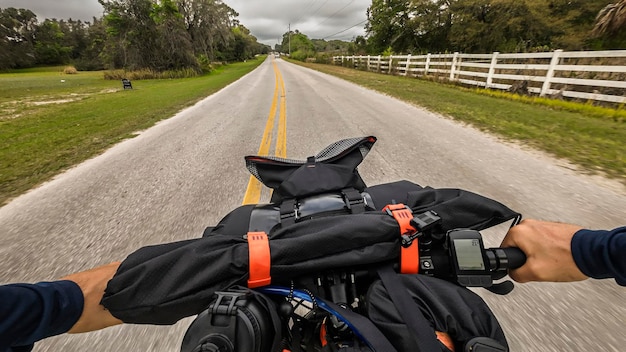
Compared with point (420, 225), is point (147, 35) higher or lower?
higher

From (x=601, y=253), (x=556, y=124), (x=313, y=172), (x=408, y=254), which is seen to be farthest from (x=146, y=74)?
(x=601, y=253)

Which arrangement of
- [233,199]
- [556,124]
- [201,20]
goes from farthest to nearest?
[201,20], [556,124], [233,199]

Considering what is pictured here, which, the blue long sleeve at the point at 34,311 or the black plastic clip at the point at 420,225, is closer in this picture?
the blue long sleeve at the point at 34,311

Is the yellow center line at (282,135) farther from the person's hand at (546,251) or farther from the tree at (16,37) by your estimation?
the tree at (16,37)

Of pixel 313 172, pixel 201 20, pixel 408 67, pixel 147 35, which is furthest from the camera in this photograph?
pixel 201 20

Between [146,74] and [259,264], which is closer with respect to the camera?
[259,264]

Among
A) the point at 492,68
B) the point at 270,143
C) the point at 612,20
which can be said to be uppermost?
the point at 612,20

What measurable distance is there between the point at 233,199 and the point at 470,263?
2.39 metres

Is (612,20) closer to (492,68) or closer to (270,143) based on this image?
(492,68)

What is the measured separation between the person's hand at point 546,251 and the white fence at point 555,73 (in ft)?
28.9

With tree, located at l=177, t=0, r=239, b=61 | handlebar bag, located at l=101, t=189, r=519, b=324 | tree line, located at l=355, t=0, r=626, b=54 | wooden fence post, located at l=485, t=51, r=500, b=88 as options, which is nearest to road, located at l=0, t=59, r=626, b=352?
handlebar bag, located at l=101, t=189, r=519, b=324

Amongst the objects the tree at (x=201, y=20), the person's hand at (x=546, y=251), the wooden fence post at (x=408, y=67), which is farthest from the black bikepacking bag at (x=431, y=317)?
the tree at (x=201, y=20)

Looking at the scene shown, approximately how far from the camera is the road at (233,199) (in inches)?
57.2

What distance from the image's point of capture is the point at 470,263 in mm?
1052
